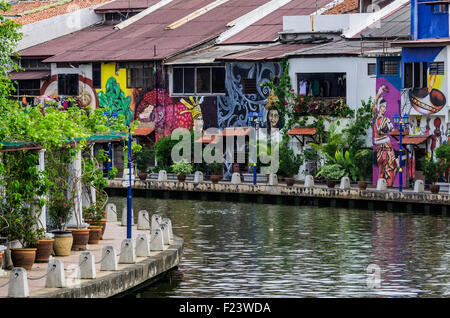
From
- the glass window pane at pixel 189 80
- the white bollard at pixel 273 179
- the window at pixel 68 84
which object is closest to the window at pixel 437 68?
the white bollard at pixel 273 179

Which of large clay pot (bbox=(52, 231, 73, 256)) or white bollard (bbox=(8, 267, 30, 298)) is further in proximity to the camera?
large clay pot (bbox=(52, 231, 73, 256))

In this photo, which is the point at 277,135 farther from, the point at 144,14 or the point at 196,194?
the point at 144,14

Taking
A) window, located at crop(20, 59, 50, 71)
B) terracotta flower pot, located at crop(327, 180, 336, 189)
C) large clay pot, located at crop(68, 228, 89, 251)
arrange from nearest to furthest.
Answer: large clay pot, located at crop(68, 228, 89, 251), terracotta flower pot, located at crop(327, 180, 336, 189), window, located at crop(20, 59, 50, 71)

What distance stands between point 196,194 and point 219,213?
955 centimetres

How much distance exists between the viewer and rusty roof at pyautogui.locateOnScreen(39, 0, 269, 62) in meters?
79.1

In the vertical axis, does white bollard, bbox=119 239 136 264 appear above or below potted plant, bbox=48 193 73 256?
below

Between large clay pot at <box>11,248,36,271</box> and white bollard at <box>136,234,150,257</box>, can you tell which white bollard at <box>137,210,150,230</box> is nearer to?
white bollard at <box>136,234,150,257</box>

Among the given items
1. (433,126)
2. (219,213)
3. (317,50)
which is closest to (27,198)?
(219,213)

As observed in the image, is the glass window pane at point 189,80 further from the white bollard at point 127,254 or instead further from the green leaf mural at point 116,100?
the white bollard at point 127,254

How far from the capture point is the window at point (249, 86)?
7388 centimetres

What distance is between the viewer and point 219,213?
5853 centimetres

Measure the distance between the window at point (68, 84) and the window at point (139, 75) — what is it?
402 cm

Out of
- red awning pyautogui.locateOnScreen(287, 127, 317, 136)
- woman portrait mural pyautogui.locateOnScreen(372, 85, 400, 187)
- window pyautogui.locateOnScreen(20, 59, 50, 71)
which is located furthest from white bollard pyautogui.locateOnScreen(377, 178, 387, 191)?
window pyautogui.locateOnScreen(20, 59, 50, 71)

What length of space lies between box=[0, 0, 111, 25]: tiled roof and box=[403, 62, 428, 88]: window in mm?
31712
